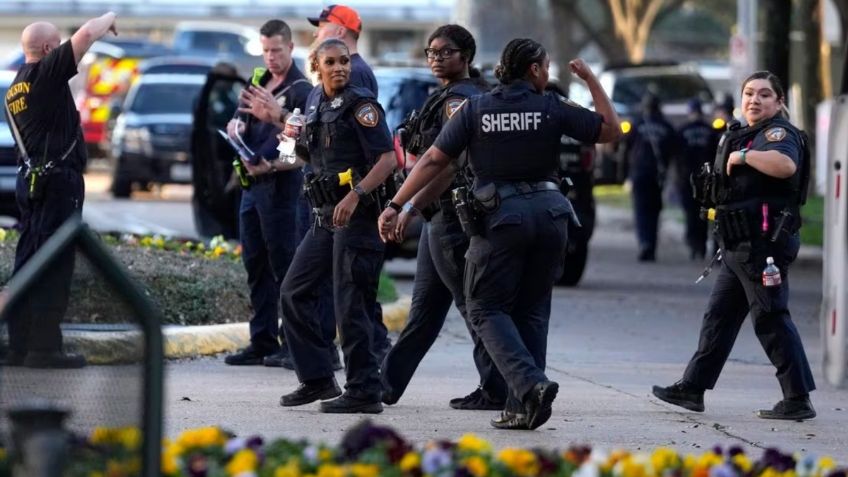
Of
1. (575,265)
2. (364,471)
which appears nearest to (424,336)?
(364,471)

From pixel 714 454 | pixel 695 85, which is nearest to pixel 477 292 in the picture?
pixel 714 454

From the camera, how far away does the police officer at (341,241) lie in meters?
8.11

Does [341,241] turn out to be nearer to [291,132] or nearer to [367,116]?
[367,116]

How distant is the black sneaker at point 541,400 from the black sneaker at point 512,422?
12 cm

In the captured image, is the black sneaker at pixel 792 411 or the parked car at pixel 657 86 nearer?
the black sneaker at pixel 792 411

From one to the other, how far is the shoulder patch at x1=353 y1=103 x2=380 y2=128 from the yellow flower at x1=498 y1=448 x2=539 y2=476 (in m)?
2.89

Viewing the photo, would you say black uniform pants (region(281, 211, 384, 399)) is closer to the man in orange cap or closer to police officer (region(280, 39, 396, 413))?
police officer (region(280, 39, 396, 413))

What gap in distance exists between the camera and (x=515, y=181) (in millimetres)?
7645

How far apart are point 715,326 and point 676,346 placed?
128 inches

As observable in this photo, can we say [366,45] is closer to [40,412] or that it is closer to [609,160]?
[609,160]

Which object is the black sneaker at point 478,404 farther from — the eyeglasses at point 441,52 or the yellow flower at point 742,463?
the yellow flower at point 742,463

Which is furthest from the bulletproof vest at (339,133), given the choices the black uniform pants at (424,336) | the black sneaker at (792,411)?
the black sneaker at (792,411)

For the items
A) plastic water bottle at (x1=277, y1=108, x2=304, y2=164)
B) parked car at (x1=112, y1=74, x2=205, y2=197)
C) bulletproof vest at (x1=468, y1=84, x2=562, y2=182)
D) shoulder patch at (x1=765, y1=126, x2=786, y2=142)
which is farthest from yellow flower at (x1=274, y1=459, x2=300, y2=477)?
parked car at (x1=112, y1=74, x2=205, y2=197)

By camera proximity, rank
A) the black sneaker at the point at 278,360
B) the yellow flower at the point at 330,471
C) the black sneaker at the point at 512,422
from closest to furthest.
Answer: the yellow flower at the point at 330,471
the black sneaker at the point at 512,422
the black sneaker at the point at 278,360
